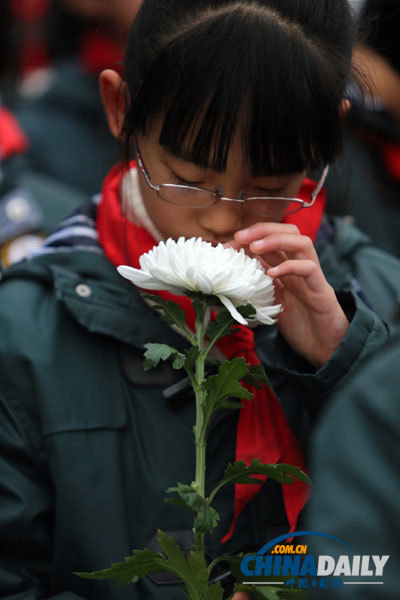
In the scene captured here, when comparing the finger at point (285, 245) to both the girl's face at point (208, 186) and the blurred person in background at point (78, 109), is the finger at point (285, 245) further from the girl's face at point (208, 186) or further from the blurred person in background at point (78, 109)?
the blurred person in background at point (78, 109)

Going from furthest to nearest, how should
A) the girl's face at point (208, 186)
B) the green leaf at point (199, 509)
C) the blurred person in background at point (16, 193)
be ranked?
the blurred person in background at point (16, 193), the girl's face at point (208, 186), the green leaf at point (199, 509)

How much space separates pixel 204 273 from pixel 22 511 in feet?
2.51

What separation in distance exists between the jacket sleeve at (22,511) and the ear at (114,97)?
73cm

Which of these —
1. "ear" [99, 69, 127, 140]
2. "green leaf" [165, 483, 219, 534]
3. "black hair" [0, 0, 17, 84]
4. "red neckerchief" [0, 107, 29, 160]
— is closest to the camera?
"green leaf" [165, 483, 219, 534]

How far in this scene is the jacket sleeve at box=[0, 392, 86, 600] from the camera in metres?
1.71

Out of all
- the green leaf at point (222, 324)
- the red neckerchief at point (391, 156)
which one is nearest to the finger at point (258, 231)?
the green leaf at point (222, 324)

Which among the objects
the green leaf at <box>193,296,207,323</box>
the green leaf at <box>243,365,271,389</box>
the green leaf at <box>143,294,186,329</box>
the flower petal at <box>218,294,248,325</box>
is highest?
the flower petal at <box>218,294,248,325</box>

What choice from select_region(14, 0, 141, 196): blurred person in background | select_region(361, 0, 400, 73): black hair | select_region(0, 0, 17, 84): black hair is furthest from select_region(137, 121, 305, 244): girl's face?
select_region(14, 0, 141, 196): blurred person in background

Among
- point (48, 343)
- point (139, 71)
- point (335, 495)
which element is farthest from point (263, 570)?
point (139, 71)

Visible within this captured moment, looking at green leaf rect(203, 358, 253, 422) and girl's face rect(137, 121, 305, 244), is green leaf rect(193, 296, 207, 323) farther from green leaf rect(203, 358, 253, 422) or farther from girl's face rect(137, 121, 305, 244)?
girl's face rect(137, 121, 305, 244)

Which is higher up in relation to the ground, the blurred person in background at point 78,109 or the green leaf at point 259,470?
the green leaf at point 259,470

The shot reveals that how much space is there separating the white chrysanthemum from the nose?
0.26m

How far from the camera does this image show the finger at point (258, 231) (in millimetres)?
1586

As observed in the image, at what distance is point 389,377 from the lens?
38.7 inches
